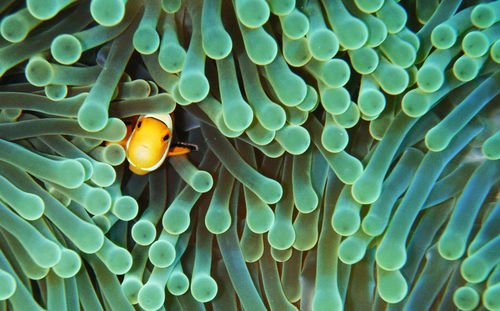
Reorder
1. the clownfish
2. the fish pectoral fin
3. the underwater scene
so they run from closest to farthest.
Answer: the underwater scene
the clownfish
the fish pectoral fin

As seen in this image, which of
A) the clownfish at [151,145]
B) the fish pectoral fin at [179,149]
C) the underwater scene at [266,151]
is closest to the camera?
the underwater scene at [266,151]

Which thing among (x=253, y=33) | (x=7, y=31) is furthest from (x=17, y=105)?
(x=253, y=33)

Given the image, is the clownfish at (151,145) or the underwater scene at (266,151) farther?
the clownfish at (151,145)

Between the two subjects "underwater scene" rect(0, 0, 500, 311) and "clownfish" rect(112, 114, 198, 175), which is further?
"clownfish" rect(112, 114, 198, 175)

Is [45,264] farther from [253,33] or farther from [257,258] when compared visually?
[253,33]

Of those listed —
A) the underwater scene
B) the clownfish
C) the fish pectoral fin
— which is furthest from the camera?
the fish pectoral fin

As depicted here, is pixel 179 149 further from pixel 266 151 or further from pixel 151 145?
pixel 266 151

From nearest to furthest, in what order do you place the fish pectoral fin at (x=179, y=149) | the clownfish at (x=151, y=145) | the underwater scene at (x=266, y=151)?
the underwater scene at (x=266, y=151) < the clownfish at (x=151, y=145) < the fish pectoral fin at (x=179, y=149)
